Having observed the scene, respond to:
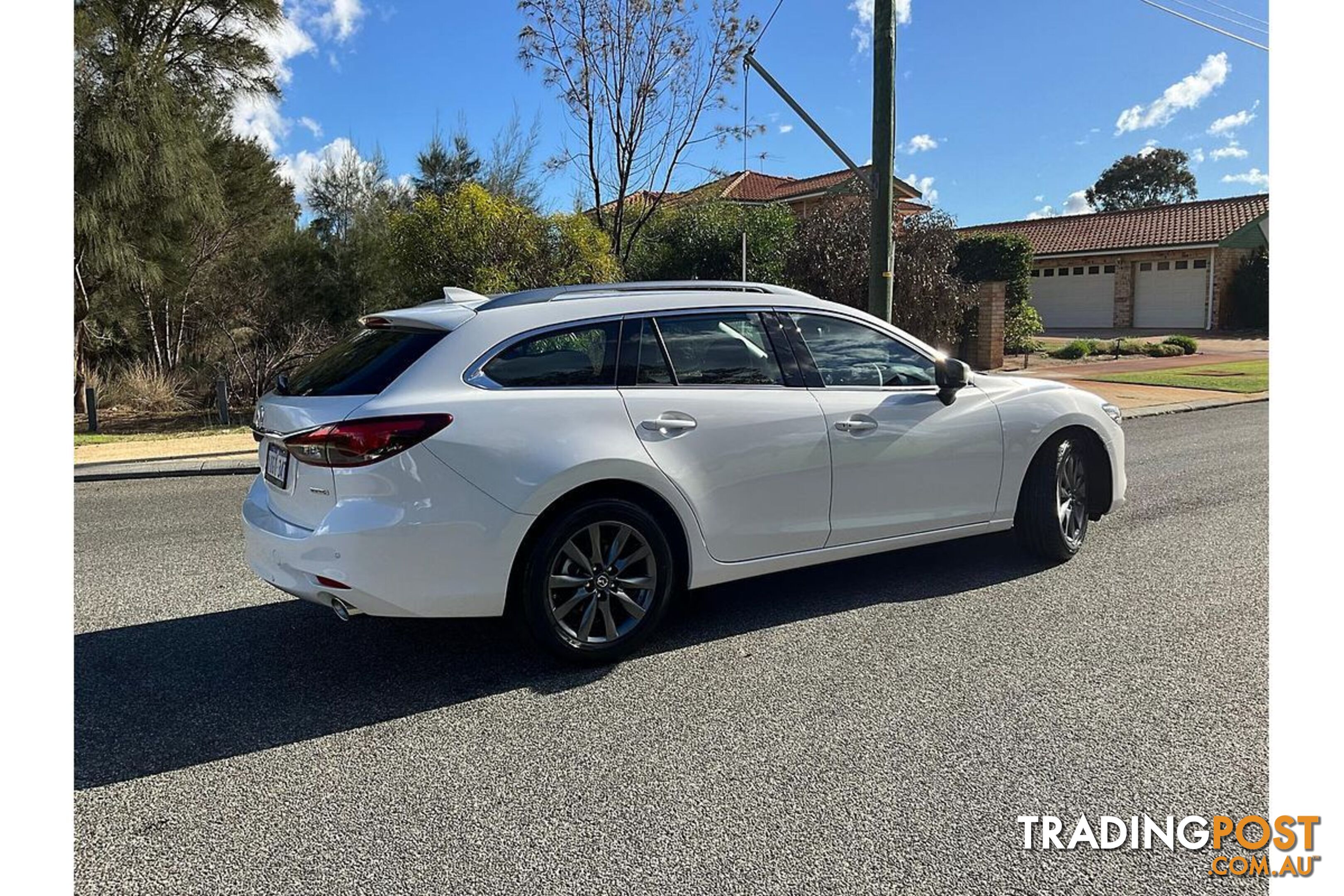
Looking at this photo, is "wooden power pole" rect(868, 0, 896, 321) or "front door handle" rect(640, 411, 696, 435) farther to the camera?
"wooden power pole" rect(868, 0, 896, 321)

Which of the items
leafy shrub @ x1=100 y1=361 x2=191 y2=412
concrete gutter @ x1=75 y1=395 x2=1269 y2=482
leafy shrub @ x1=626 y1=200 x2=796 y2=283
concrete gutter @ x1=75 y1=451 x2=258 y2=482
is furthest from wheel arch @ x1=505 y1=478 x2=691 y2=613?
leafy shrub @ x1=100 y1=361 x2=191 y2=412

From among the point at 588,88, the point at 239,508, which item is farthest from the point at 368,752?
the point at 588,88

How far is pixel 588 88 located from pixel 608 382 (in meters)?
13.5

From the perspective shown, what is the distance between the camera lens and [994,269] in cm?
2430

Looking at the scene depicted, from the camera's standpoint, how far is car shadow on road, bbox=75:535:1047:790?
3771 mm

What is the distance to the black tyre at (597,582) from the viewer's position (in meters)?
4.16

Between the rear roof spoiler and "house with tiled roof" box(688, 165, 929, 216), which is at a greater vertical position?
"house with tiled roof" box(688, 165, 929, 216)

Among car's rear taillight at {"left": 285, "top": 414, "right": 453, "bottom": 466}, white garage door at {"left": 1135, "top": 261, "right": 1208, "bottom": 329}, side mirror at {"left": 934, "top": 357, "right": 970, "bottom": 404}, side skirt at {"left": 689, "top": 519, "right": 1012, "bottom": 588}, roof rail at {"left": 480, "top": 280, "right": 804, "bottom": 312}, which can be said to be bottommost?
side skirt at {"left": 689, "top": 519, "right": 1012, "bottom": 588}

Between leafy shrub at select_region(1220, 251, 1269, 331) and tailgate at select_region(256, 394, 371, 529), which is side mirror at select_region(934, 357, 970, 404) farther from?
leafy shrub at select_region(1220, 251, 1269, 331)

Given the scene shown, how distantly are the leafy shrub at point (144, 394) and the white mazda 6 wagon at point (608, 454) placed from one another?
47.5 feet

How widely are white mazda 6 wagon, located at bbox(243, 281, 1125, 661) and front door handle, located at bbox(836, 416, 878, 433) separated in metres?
0.01

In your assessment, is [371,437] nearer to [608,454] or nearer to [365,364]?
[365,364]

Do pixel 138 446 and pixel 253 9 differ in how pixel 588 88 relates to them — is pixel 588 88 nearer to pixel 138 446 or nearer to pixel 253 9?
pixel 253 9

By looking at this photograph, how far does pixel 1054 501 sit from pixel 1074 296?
113 feet
